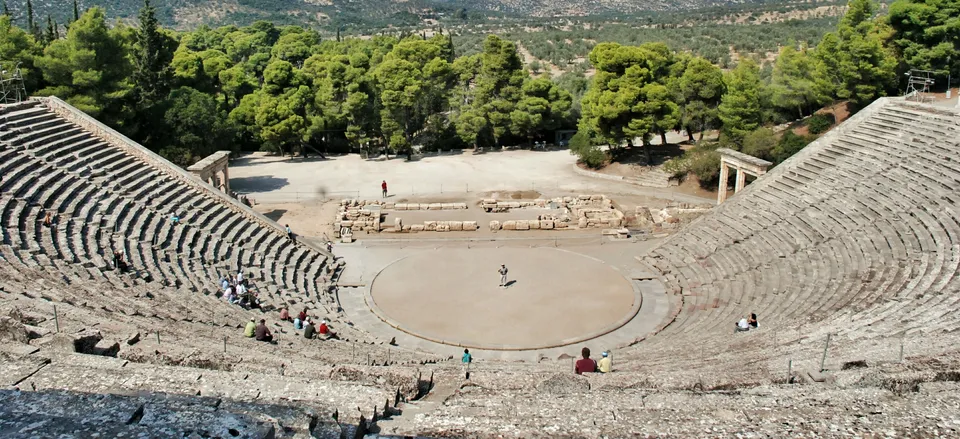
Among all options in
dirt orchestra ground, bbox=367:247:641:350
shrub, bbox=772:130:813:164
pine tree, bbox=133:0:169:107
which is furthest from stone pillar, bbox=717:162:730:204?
pine tree, bbox=133:0:169:107

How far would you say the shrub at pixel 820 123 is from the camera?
35.7 m

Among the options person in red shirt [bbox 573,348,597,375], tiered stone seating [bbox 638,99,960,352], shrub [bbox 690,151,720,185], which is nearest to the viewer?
person in red shirt [bbox 573,348,597,375]

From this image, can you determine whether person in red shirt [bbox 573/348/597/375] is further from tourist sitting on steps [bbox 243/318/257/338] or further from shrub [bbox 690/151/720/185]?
shrub [bbox 690/151/720/185]

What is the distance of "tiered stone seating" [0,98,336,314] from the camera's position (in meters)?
19.0

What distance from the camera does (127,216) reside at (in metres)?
21.8

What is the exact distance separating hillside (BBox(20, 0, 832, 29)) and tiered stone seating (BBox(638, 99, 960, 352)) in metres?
131

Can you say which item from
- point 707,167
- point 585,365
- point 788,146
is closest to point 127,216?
point 585,365

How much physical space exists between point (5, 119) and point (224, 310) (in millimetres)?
12632

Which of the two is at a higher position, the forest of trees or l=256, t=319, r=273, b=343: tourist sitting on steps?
the forest of trees

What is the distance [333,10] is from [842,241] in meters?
177

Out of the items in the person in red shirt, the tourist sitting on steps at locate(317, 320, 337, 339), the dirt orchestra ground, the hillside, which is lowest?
the dirt orchestra ground

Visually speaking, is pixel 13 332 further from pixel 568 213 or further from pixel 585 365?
pixel 568 213

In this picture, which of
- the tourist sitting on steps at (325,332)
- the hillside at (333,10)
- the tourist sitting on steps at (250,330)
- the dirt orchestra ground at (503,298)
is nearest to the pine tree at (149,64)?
the dirt orchestra ground at (503,298)

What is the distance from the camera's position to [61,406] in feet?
19.6
